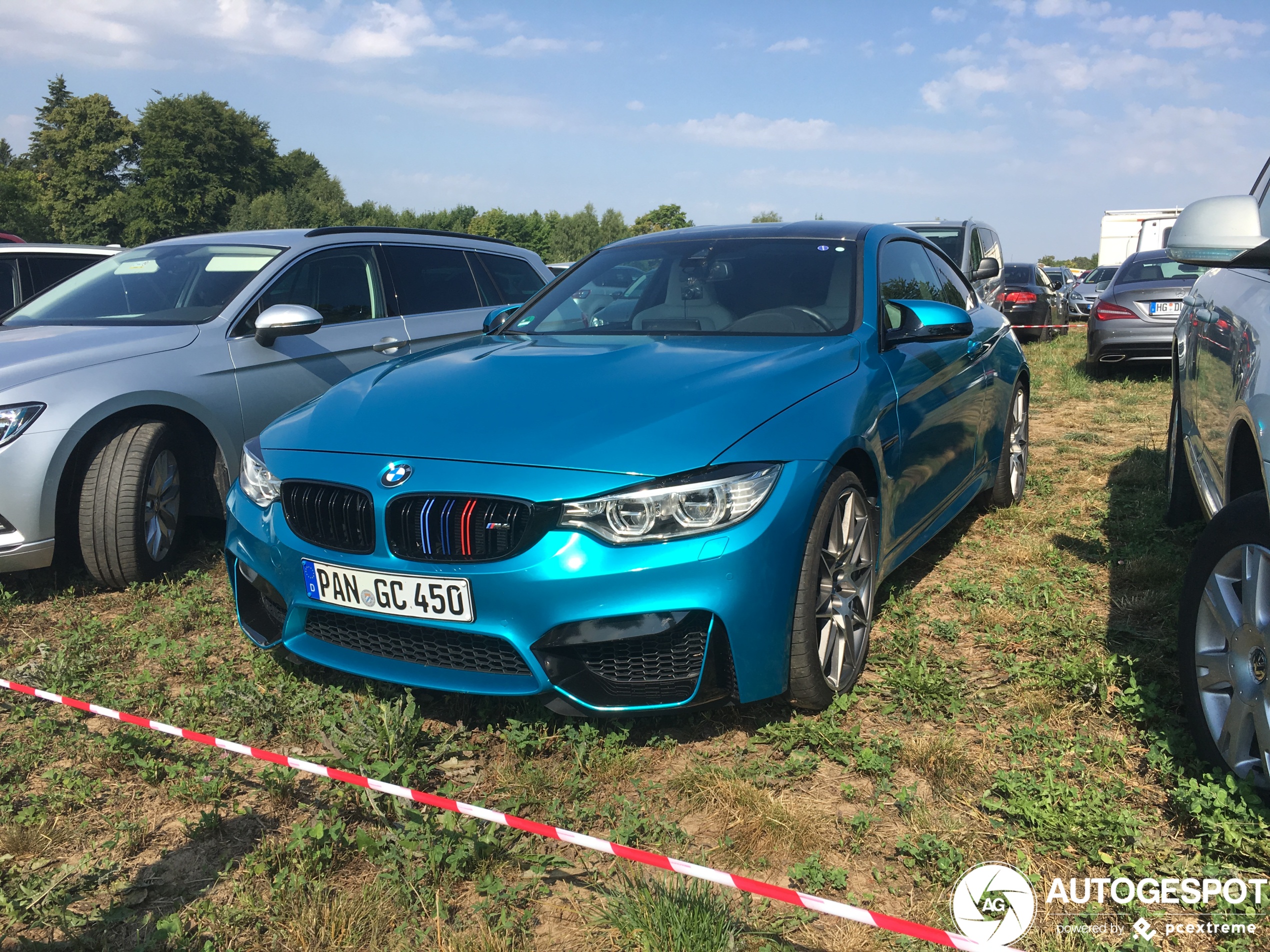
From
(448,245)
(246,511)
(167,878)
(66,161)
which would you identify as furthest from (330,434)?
(66,161)

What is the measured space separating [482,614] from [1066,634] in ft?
7.47

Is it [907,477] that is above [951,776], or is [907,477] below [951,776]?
above

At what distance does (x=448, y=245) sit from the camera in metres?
6.61

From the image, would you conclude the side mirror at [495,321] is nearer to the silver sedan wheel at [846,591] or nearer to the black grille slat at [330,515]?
the black grille slat at [330,515]

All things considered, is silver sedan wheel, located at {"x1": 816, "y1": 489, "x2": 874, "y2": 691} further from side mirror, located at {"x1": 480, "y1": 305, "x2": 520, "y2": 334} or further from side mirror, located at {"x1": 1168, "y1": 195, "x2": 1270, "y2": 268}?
side mirror, located at {"x1": 480, "y1": 305, "x2": 520, "y2": 334}

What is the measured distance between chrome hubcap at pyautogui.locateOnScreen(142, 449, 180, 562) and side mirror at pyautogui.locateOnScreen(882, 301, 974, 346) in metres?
3.31

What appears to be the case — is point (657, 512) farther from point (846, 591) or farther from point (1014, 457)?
point (1014, 457)

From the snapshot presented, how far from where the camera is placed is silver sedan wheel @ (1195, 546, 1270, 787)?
2.27 m

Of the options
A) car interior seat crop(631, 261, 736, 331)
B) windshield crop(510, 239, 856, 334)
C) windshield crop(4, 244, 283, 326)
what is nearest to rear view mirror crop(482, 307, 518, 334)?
windshield crop(510, 239, 856, 334)

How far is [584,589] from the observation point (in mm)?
2582

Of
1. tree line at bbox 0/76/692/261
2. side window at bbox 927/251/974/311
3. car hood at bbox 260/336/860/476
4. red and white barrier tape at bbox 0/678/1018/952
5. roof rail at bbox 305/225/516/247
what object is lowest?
red and white barrier tape at bbox 0/678/1018/952

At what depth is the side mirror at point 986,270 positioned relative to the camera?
384 inches

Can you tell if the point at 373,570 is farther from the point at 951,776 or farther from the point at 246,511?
the point at 951,776

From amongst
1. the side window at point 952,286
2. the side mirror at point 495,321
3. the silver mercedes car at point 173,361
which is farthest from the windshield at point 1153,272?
the side mirror at point 495,321
